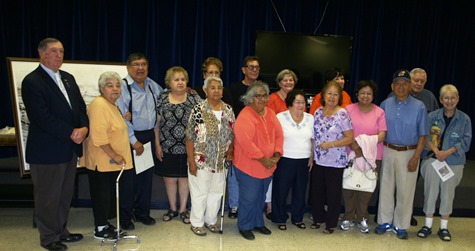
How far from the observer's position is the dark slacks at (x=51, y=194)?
2970 millimetres

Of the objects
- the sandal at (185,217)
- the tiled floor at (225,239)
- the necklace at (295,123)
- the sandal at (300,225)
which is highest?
the necklace at (295,123)

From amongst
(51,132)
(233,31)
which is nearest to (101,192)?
(51,132)

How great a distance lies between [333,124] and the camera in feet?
11.4

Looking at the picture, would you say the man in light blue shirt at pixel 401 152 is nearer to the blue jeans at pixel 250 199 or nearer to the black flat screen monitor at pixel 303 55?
the blue jeans at pixel 250 199

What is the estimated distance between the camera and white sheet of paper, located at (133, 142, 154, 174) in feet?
11.4

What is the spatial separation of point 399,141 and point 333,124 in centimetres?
63

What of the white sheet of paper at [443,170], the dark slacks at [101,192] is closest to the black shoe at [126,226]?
the dark slacks at [101,192]

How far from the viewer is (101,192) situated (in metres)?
3.17

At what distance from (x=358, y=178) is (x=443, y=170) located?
0.81 meters

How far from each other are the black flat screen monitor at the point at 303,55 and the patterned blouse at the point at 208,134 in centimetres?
306

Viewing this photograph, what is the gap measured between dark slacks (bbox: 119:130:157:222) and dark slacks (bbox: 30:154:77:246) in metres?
0.47

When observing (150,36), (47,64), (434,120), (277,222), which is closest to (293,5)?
(150,36)

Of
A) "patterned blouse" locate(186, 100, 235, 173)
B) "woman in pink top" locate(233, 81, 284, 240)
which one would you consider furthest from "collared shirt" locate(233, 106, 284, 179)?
"patterned blouse" locate(186, 100, 235, 173)

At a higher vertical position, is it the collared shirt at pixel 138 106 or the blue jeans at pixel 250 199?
the collared shirt at pixel 138 106
